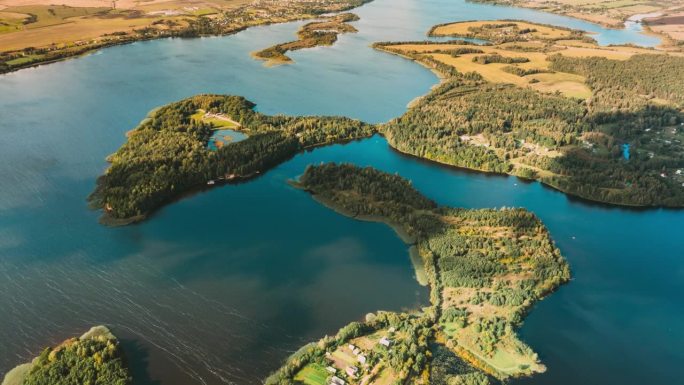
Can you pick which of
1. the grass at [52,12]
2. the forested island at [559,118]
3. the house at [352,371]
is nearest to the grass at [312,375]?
the house at [352,371]

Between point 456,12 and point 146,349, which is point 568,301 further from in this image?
point 456,12

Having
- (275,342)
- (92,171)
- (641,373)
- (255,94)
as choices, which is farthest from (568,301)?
(255,94)

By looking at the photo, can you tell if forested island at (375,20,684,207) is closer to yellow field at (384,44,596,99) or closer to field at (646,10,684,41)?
yellow field at (384,44,596,99)

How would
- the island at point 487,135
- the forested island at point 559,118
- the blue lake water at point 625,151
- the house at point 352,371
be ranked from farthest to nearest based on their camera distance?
the blue lake water at point 625,151 < the forested island at point 559,118 < the island at point 487,135 < the house at point 352,371

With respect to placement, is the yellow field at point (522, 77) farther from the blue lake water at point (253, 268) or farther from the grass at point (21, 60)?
the grass at point (21, 60)

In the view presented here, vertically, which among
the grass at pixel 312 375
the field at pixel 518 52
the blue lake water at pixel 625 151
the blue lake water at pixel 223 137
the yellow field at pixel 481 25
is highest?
the yellow field at pixel 481 25

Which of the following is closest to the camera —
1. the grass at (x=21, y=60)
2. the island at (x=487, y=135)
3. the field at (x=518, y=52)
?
the island at (x=487, y=135)

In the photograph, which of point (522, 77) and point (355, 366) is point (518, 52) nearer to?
point (522, 77)
